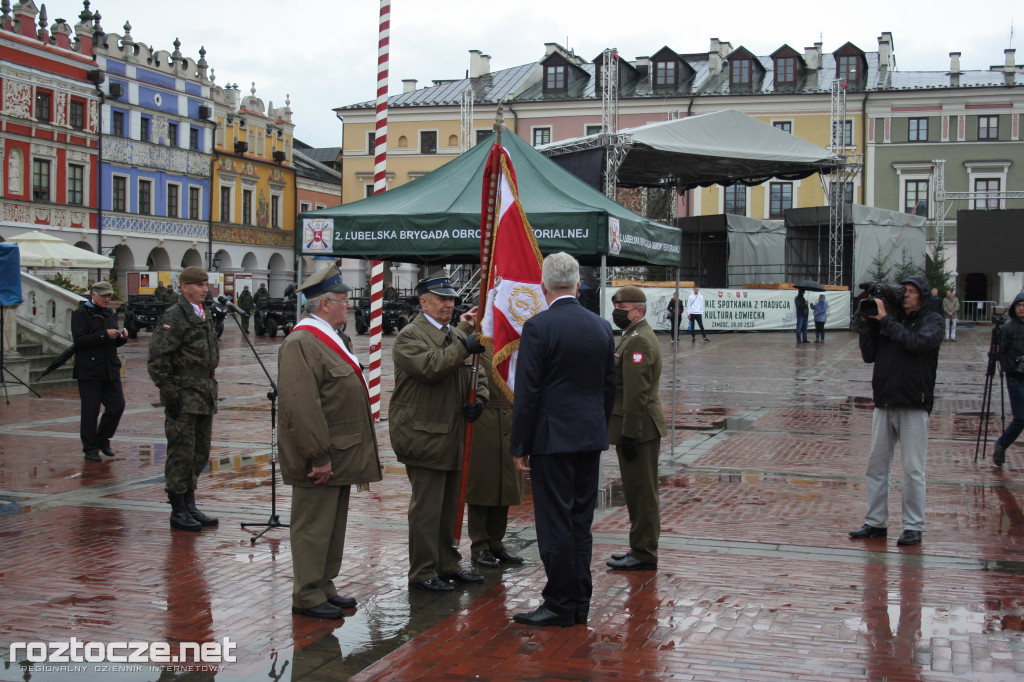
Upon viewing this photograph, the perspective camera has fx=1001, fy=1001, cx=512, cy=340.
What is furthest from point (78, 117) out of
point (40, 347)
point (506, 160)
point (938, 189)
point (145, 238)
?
point (506, 160)

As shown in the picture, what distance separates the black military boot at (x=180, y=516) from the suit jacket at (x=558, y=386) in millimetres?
3078

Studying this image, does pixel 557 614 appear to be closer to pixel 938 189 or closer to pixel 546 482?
pixel 546 482

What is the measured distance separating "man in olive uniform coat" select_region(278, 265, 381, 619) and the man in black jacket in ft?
18.3

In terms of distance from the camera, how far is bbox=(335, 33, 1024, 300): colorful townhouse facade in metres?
52.2

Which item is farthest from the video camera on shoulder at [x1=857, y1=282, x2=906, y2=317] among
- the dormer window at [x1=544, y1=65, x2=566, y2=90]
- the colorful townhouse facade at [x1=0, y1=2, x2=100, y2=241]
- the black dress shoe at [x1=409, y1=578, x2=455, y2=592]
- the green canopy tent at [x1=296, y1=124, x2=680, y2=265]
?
the dormer window at [x1=544, y1=65, x2=566, y2=90]

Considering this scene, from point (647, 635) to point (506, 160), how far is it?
320 centimetres

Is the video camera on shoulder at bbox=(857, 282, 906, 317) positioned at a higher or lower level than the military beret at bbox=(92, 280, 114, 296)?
lower

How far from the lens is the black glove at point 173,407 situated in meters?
7.11

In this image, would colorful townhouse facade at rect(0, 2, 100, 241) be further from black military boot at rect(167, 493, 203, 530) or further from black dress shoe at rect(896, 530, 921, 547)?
black dress shoe at rect(896, 530, 921, 547)

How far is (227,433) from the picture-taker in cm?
1209

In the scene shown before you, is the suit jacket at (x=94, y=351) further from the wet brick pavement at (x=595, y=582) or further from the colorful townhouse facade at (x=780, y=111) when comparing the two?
the colorful townhouse facade at (x=780, y=111)

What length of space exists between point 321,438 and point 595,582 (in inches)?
77.5

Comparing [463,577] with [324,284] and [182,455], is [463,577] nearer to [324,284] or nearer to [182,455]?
[324,284]

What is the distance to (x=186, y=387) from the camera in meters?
7.22
